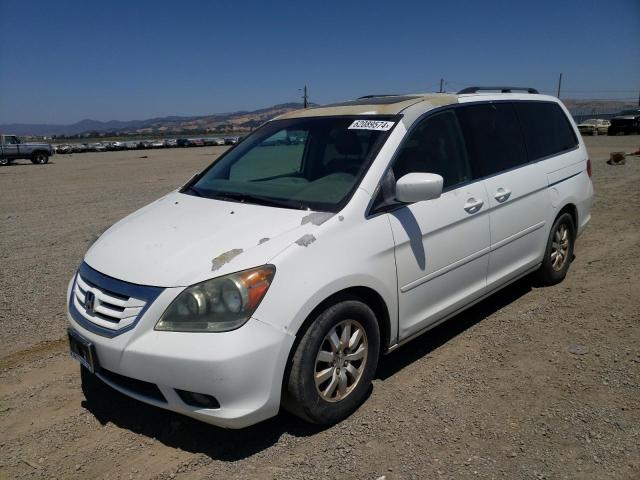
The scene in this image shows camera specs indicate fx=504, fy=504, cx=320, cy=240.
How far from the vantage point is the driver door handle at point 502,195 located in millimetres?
3820

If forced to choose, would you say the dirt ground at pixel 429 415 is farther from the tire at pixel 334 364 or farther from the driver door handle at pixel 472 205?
the driver door handle at pixel 472 205

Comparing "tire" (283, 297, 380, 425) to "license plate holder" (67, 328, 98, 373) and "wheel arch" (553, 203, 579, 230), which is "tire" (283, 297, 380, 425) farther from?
"wheel arch" (553, 203, 579, 230)

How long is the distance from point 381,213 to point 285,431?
1.38 metres

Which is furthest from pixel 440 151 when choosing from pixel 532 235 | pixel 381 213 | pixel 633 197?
pixel 633 197

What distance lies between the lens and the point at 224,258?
258 cm

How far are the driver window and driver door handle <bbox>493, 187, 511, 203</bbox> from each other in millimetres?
312

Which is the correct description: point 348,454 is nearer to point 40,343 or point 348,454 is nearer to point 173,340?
point 173,340

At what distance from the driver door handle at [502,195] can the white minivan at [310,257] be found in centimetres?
2

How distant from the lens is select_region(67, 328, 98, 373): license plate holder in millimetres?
2672

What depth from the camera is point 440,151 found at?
11.7 ft

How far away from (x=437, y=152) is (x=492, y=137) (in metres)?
0.74

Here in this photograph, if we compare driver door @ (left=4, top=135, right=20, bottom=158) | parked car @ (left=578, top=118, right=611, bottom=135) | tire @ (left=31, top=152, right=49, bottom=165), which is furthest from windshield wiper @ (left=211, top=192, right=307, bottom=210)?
parked car @ (left=578, top=118, right=611, bottom=135)

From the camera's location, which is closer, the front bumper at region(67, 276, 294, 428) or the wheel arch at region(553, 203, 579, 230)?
the front bumper at region(67, 276, 294, 428)

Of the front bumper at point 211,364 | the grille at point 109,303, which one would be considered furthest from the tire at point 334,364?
the grille at point 109,303
